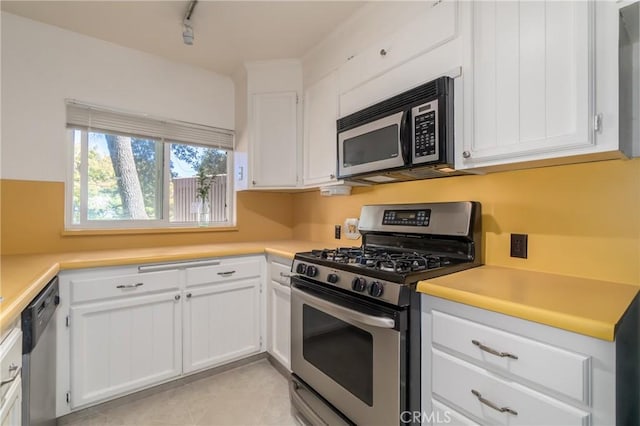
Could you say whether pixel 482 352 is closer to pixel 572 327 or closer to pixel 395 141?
pixel 572 327

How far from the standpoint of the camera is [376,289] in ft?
4.21

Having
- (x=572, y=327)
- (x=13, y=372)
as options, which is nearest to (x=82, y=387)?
(x=13, y=372)

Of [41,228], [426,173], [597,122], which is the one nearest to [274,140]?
[426,173]

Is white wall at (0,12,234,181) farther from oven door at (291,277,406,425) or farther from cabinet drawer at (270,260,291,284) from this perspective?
oven door at (291,277,406,425)

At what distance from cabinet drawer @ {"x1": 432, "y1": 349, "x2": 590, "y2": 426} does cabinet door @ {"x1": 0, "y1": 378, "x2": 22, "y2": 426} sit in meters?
1.40

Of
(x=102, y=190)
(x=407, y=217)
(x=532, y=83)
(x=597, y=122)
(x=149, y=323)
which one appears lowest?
(x=149, y=323)

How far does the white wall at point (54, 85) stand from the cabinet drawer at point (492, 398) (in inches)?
104

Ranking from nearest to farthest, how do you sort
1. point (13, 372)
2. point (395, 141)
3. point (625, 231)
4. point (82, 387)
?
1. point (13, 372)
2. point (625, 231)
3. point (395, 141)
4. point (82, 387)

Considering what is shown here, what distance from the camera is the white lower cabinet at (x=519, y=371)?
800 mm

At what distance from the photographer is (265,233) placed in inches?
119

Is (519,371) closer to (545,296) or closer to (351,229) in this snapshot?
(545,296)

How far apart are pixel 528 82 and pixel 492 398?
1.16m

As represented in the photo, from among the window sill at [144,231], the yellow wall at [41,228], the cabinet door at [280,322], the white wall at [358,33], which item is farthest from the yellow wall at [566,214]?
the yellow wall at [41,228]

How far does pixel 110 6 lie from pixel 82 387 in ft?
7.56
